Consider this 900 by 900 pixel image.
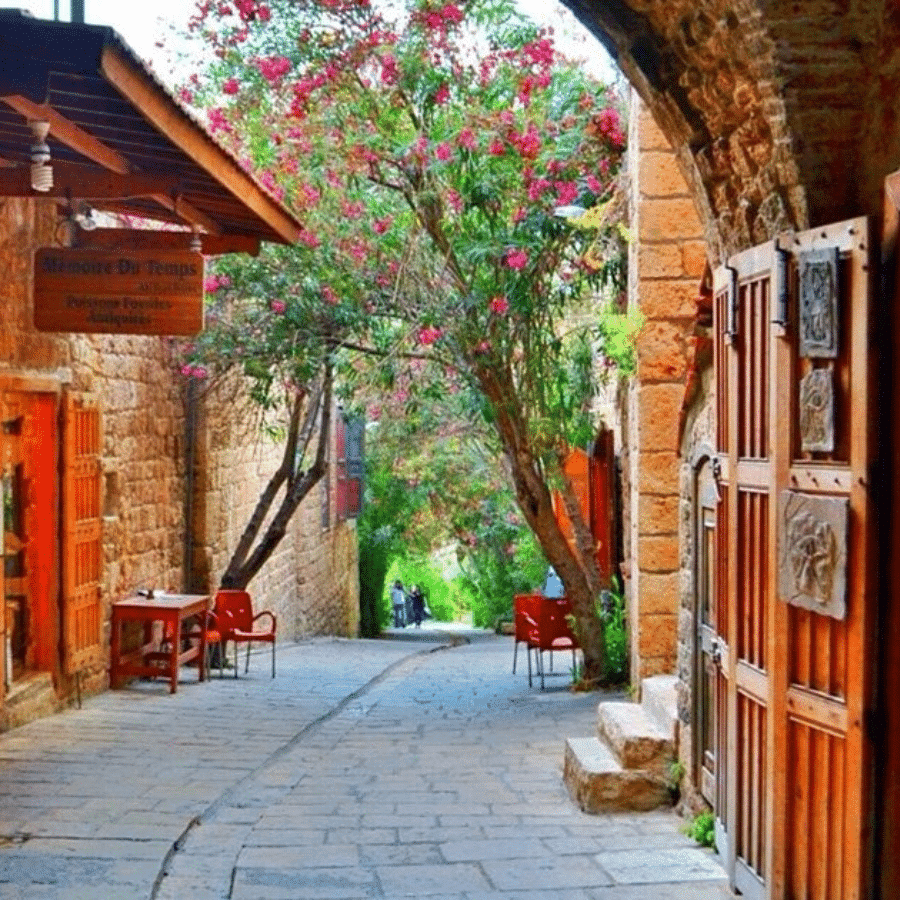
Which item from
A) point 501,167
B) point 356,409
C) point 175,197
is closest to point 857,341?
point 175,197

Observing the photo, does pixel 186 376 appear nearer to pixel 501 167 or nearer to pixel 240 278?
pixel 240 278

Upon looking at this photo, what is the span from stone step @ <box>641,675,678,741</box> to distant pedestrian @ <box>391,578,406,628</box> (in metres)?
21.1

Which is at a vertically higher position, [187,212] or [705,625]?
[187,212]

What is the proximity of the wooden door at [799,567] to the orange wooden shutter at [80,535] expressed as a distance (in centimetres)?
554

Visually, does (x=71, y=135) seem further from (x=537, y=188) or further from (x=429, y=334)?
(x=429, y=334)

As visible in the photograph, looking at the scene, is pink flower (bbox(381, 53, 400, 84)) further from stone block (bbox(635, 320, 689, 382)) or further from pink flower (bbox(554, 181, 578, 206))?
stone block (bbox(635, 320, 689, 382))

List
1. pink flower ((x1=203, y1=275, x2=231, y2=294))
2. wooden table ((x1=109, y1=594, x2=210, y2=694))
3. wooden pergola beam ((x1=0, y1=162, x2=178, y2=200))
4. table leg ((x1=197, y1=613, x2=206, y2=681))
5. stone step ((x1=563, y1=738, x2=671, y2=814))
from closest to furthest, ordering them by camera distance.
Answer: stone step ((x1=563, y1=738, x2=671, y2=814)), wooden pergola beam ((x1=0, y1=162, x2=178, y2=200)), wooden table ((x1=109, y1=594, x2=210, y2=694)), table leg ((x1=197, y1=613, x2=206, y2=681)), pink flower ((x1=203, y1=275, x2=231, y2=294))

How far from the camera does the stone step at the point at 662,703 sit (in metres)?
6.61

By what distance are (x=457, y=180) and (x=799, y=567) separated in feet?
21.8

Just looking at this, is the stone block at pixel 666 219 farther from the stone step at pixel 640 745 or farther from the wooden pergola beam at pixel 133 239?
the stone step at pixel 640 745

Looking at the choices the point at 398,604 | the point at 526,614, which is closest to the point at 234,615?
the point at 526,614

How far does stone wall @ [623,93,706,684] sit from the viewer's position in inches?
342

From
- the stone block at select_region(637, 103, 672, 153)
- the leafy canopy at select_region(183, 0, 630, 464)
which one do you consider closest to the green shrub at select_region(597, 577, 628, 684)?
the leafy canopy at select_region(183, 0, 630, 464)

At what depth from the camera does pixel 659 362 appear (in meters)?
8.79
